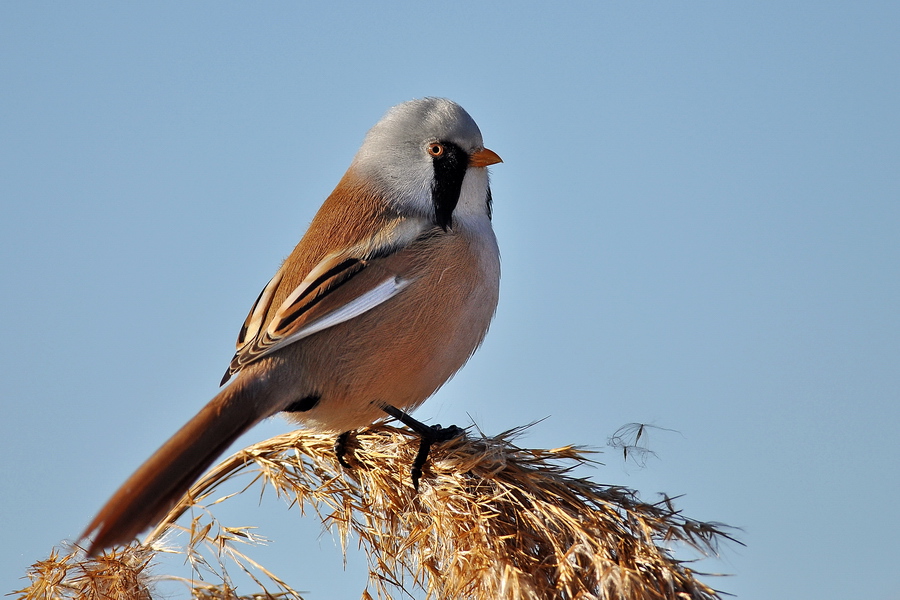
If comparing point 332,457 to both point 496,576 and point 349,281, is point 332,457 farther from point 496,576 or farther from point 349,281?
point 496,576

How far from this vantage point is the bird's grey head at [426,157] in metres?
2.86

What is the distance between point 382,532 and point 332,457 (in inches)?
12.2

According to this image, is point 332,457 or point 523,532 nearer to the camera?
point 523,532

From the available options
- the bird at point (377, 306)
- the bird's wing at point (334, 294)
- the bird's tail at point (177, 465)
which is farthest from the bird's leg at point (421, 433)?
the bird's tail at point (177, 465)

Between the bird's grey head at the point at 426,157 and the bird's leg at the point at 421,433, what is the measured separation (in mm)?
677

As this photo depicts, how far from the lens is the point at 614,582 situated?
193cm

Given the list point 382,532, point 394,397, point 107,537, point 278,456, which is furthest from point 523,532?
point 107,537

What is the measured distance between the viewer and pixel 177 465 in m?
2.18

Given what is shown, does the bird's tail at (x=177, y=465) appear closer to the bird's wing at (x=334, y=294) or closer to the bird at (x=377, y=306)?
the bird at (x=377, y=306)

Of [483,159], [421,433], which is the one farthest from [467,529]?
[483,159]

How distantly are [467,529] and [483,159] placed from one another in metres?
1.33

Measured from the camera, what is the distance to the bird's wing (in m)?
2.49

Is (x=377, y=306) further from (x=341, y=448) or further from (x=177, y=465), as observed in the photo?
(x=177, y=465)

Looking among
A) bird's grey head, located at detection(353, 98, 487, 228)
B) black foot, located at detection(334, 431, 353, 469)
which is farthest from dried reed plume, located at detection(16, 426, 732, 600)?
bird's grey head, located at detection(353, 98, 487, 228)
